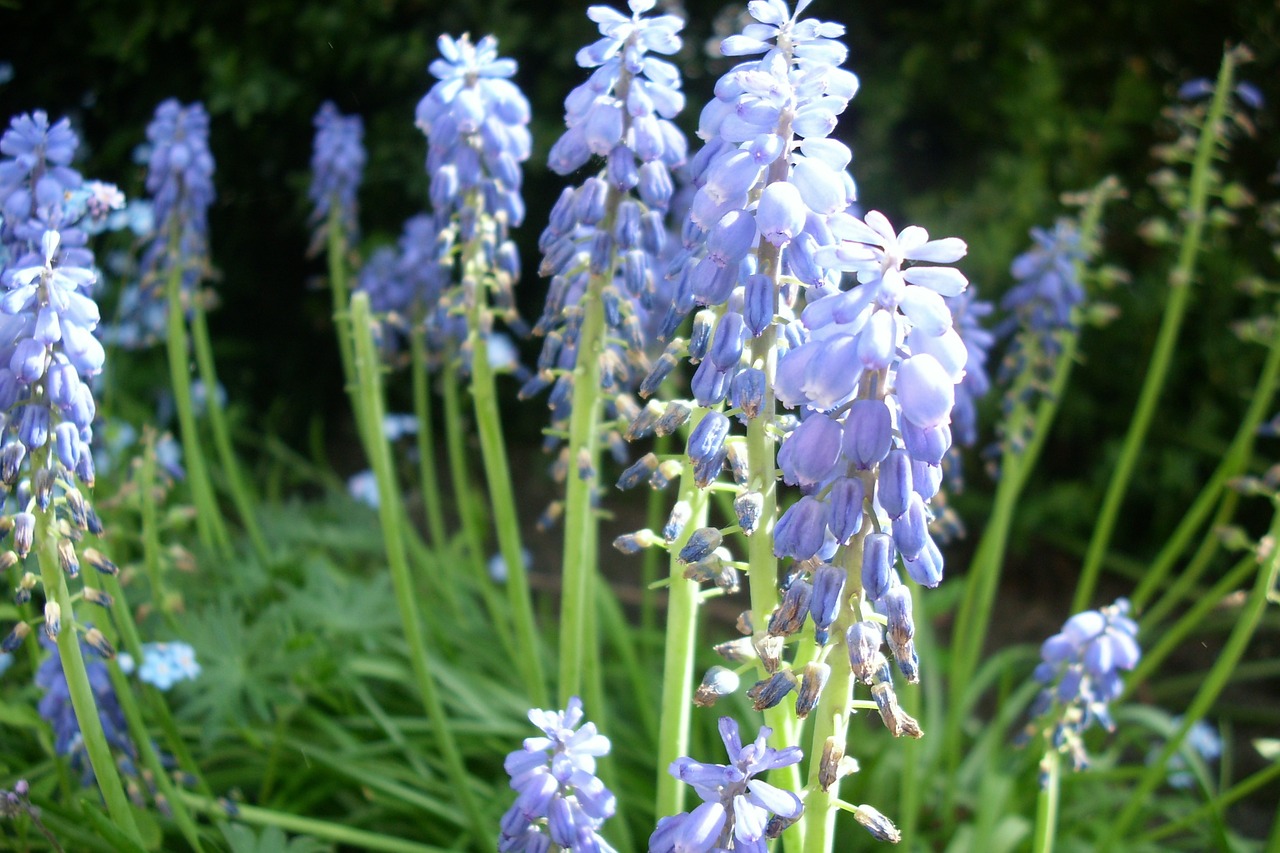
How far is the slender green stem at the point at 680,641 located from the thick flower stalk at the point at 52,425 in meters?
1.29

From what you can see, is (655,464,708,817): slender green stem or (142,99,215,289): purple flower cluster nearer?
(655,464,708,817): slender green stem

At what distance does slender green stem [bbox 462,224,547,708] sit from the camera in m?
3.14

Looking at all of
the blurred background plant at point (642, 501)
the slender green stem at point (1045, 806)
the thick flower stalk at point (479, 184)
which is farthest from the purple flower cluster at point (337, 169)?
the slender green stem at point (1045, 806)

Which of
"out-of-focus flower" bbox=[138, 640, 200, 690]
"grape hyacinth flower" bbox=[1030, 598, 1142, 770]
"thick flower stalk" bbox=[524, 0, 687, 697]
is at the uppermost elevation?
"thick flower stalk" bbox=[524, 0, 687, 697]

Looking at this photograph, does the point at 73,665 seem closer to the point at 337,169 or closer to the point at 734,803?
Answer: the point at 734,803

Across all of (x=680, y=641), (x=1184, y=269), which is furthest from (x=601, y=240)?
(x=1184, y=269)

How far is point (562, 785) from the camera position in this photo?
2.15 meters

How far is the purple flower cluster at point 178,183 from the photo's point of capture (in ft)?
13.3

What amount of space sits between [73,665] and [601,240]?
1586mm

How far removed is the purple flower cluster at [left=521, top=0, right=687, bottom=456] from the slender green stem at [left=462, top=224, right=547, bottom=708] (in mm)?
240

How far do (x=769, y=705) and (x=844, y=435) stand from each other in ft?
1.81

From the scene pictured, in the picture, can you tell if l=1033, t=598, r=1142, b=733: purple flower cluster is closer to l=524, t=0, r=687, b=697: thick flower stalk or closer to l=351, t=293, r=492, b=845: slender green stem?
l=524, t=0, r=687, b=697: thick flower stalk

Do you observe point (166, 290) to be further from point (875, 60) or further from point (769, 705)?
point (875, 60)

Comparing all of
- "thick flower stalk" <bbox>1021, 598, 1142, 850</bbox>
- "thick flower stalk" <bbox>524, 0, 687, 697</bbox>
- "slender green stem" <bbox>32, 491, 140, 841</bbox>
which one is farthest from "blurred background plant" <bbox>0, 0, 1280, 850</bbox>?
"thick flower stalk" <bbox>524, 0, 687, 697</bbox>
